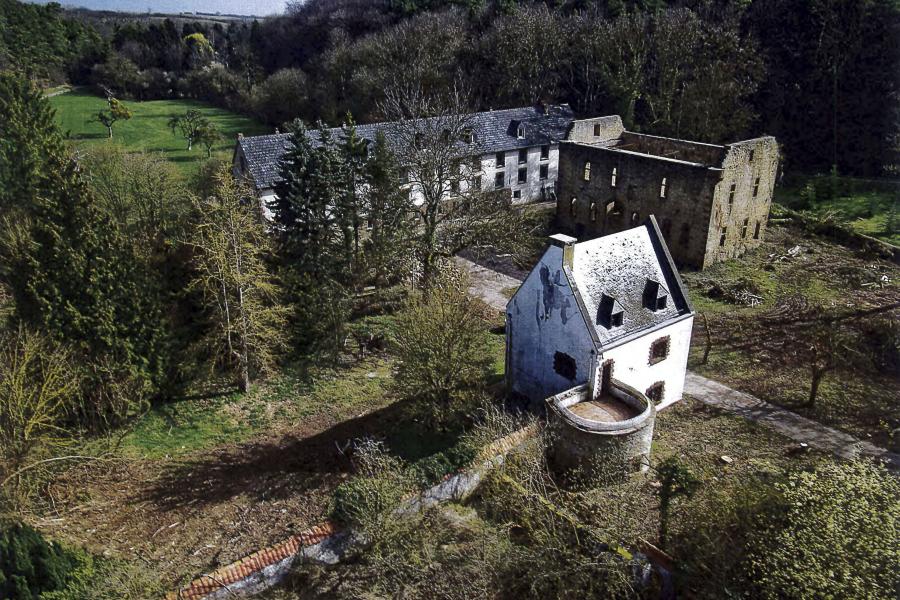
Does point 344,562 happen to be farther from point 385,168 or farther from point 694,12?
point 694,12

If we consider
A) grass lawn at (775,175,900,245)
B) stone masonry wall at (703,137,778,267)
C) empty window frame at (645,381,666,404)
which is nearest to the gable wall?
empty window frame at (645,381,666,404)

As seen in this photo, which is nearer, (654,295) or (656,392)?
(654,295)

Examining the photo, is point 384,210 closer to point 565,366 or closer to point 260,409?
point 260,409

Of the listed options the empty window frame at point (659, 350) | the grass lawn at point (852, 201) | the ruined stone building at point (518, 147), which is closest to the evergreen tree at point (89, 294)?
the empty window frame at point (659, 350)

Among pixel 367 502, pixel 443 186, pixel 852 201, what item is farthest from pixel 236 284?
pixel 852 201

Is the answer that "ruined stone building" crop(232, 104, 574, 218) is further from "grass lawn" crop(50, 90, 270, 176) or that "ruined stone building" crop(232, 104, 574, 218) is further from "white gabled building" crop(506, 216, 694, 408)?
"grass lawn" crop(50, 90, 270, 176)

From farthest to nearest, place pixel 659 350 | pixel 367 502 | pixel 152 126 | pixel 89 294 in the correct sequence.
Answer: pixel 152 126
pixel 659 350
pixel 89 294
pixel 367 502

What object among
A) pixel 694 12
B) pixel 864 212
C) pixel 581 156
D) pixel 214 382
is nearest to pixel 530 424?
pixel 214 382
